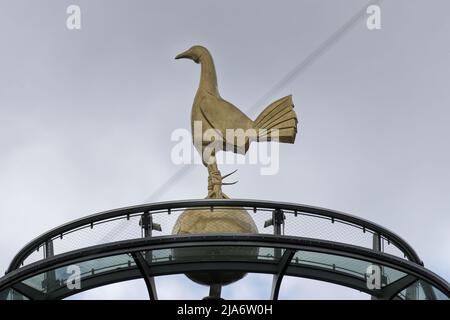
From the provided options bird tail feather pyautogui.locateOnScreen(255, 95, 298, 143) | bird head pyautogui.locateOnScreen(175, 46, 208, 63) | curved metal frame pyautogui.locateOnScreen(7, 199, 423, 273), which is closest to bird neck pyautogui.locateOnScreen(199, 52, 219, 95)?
bird head pyautogui.locateOnScreen(175, 46, 208, 63)

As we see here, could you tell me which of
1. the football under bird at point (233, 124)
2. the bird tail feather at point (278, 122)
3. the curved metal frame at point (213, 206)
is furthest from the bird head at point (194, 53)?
the curved metal frame at point (213, 206)

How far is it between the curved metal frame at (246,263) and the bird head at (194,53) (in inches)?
342

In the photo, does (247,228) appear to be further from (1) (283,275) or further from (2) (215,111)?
(2) (215,111)

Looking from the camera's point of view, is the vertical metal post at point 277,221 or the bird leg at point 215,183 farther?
the bird leg at point 215,183

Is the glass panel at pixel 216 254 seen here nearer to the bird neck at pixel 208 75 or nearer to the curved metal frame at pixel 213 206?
the curved metal frame at pixel 213 206

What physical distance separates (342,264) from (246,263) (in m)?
1.88

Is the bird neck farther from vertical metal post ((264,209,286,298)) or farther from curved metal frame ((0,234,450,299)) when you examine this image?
curved metal frame ((0,234,450,299))

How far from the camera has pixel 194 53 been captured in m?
31.1

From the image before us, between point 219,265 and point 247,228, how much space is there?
2029 mm

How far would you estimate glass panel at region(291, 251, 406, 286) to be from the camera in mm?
23562

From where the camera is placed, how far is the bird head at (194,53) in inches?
1223

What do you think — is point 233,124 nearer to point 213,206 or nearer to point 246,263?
point 213,206
